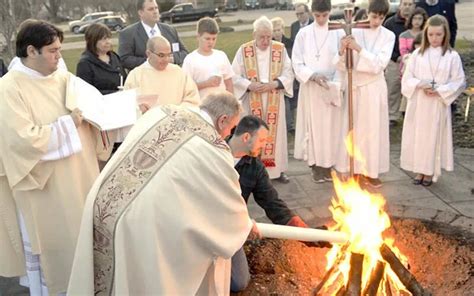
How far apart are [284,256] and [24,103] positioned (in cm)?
233

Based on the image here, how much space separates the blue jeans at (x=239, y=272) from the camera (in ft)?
12.9

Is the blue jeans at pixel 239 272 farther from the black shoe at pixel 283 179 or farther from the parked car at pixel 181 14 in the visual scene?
the parked car at pixel 181 14

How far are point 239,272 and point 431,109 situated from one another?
3.08 meters

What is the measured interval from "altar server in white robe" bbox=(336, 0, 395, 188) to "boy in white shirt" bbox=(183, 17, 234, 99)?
1317 millimetres

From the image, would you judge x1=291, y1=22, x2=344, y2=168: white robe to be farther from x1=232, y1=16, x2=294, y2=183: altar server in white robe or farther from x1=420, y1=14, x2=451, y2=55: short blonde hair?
x1=420, y1=14, x2=451, y2=55: short blonde hair

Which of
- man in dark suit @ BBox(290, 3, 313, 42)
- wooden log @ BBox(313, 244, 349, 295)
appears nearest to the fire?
wooden log @ BBox(313, 244, 349, 295)

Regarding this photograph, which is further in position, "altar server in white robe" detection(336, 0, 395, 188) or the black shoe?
the black shoe

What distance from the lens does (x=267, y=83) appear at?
6199 millimetres

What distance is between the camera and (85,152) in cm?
405

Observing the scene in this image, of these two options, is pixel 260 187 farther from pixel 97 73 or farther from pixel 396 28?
pixel 396 28

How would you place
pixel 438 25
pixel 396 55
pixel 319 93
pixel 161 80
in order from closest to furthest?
1. pixel 161 80
2. pixel 438 25
3. pixel 319 93
4. pixel 396 55

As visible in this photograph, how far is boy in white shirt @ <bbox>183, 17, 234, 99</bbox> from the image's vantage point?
5910 mm

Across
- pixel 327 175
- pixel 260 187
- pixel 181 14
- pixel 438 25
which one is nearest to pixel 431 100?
pixel 438 25

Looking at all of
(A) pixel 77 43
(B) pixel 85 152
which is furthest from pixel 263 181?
(A) pixel 77 43
